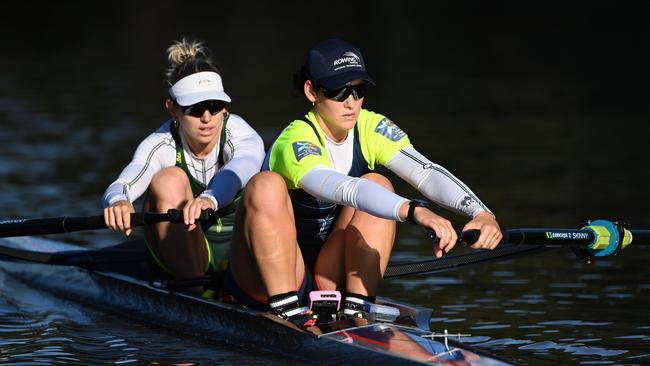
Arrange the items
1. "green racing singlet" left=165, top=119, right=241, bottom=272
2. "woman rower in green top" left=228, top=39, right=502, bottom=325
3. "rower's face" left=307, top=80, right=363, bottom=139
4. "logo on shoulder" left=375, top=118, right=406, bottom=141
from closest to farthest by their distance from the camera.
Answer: "woman rower in green top" left=228, top=39, right=502, bottom=325
"rower's face" left=307, top=80, right=363, bottom=139
"logo on shoulder" left=375, top=118, right=406, bottom=141
"green racing singlet" left=165, top=119, right=241, bottom=272

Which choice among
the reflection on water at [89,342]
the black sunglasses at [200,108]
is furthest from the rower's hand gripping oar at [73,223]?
the black sunglasses at [200,108]

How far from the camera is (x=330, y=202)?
6770 mm

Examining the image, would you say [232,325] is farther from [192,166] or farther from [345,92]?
[345,92]

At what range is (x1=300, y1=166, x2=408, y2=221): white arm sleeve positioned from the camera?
6.25m

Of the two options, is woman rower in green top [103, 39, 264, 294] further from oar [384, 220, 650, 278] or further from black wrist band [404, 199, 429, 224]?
black wrist band [404, 199, 429, 224]

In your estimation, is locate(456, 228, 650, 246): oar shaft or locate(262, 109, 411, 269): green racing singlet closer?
locate(456, 228, 650, 246): oar shaft

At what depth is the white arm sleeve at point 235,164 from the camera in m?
7.39

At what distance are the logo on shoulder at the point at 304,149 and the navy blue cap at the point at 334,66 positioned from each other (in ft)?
1.02

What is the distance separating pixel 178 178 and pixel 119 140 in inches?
371

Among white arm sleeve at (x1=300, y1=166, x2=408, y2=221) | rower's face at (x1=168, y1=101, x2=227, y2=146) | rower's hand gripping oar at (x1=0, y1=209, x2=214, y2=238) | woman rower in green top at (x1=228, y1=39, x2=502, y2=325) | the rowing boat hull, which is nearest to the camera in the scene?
the rowing boat hull

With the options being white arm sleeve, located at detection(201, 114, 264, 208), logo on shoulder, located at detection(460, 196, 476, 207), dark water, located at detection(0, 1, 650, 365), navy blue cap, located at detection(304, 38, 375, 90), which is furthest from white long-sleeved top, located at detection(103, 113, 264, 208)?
logo on shoulder, located at detection(460, 196, 476, 207)

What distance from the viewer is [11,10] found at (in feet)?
137

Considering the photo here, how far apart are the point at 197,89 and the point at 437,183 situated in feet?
5.55

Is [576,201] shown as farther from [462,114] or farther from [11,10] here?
[11,10]
